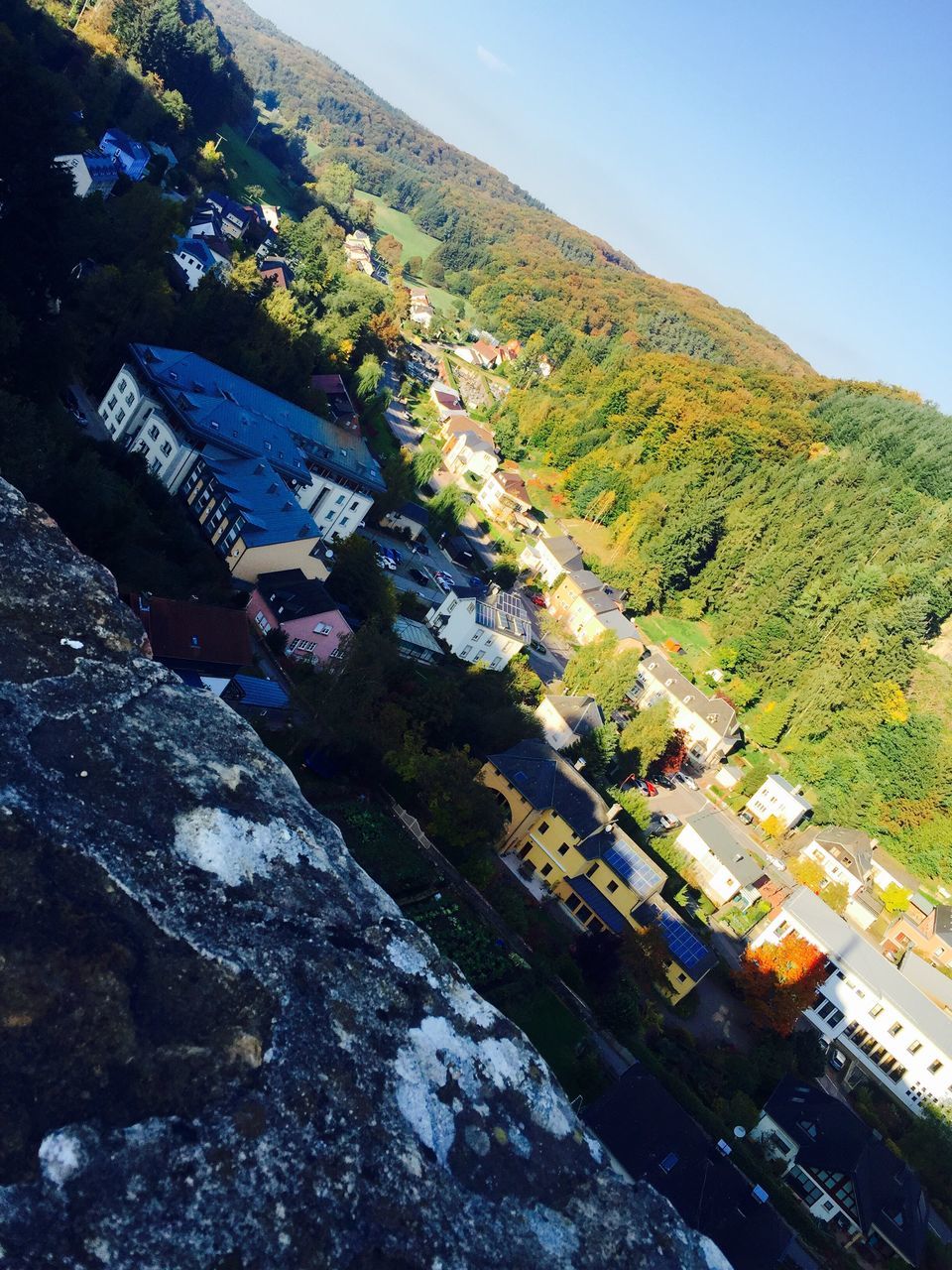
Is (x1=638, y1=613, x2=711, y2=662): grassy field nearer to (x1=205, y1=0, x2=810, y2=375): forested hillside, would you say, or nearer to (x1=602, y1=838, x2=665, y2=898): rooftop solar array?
(x1=602, y1=838, x2=665, y2=898): rooftop solar array

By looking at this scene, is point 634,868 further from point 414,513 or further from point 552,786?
point 414,513

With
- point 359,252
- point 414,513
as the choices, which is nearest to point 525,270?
point 359,252

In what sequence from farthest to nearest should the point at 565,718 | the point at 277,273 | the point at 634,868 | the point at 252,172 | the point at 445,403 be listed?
the point at 252,172 < the point at 445,403 < the point at 277,273 < the point at 565,718 < the point at 634,868

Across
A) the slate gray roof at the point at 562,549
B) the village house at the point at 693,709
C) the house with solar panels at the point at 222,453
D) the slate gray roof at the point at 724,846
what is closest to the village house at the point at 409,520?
the house with solar panels at the point at 222,453

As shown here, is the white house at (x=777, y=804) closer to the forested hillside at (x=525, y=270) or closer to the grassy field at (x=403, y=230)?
the forested hillside at (x=525, y=270)

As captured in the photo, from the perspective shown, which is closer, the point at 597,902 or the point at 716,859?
the point at 597,902

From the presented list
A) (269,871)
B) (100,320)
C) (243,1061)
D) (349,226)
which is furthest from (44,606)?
(349,226)

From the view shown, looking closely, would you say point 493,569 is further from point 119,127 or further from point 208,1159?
point 208,1159
